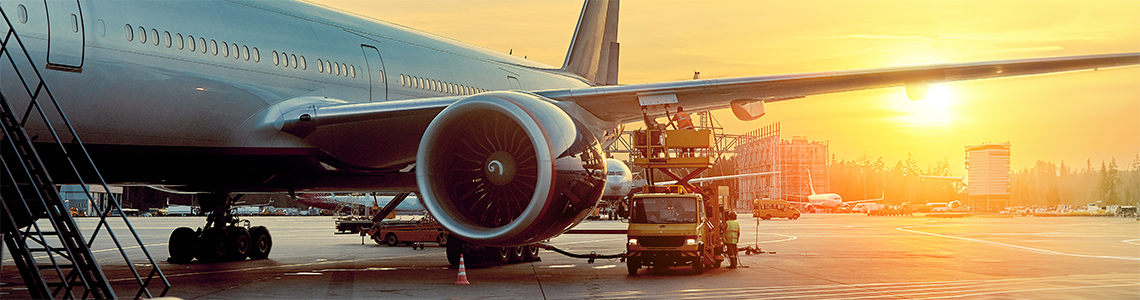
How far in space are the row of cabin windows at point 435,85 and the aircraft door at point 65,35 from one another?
5243 mm

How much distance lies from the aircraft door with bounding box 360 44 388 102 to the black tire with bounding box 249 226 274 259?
19.3ft

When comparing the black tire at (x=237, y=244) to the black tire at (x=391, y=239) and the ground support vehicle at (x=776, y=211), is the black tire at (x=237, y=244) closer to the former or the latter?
the black tire at (x=391, y=239)

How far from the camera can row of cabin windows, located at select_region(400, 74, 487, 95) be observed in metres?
14.3

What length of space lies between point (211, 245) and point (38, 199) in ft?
29.2

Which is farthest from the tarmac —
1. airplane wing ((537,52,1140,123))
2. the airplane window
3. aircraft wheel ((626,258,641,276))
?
the airplane window

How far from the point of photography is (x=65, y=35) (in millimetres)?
9383

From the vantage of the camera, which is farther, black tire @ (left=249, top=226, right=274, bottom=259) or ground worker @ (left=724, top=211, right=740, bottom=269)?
black tire @ (left=249, top=226, right=274, bottom=259)

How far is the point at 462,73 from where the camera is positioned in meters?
16.1

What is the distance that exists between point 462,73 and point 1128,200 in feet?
402

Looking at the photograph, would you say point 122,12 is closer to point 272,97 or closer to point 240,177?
point 272,97

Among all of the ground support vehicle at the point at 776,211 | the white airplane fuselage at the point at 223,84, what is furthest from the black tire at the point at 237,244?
the ground support vehicle at the point at 776,211

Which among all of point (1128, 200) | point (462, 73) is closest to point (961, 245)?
point (462, 73)

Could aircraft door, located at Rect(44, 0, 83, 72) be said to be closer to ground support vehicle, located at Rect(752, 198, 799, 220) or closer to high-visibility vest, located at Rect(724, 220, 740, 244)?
high-visibility vest, located at Rect(724, 220, 740, 244)

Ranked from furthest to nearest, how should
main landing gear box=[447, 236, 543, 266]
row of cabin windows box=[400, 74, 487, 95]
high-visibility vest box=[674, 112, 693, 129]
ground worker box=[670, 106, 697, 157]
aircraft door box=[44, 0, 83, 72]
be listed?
1. main landing gear box=[447, 236, 543, 266]
2. row of cabin windows box=[400, 74, 487, 95]
3. high-visibility vest box=[674, 112, 693, 129]
4. ground worker box=[670, 106, 697, 157]
5. aircraft door box=[44, 0, 83, 72]
